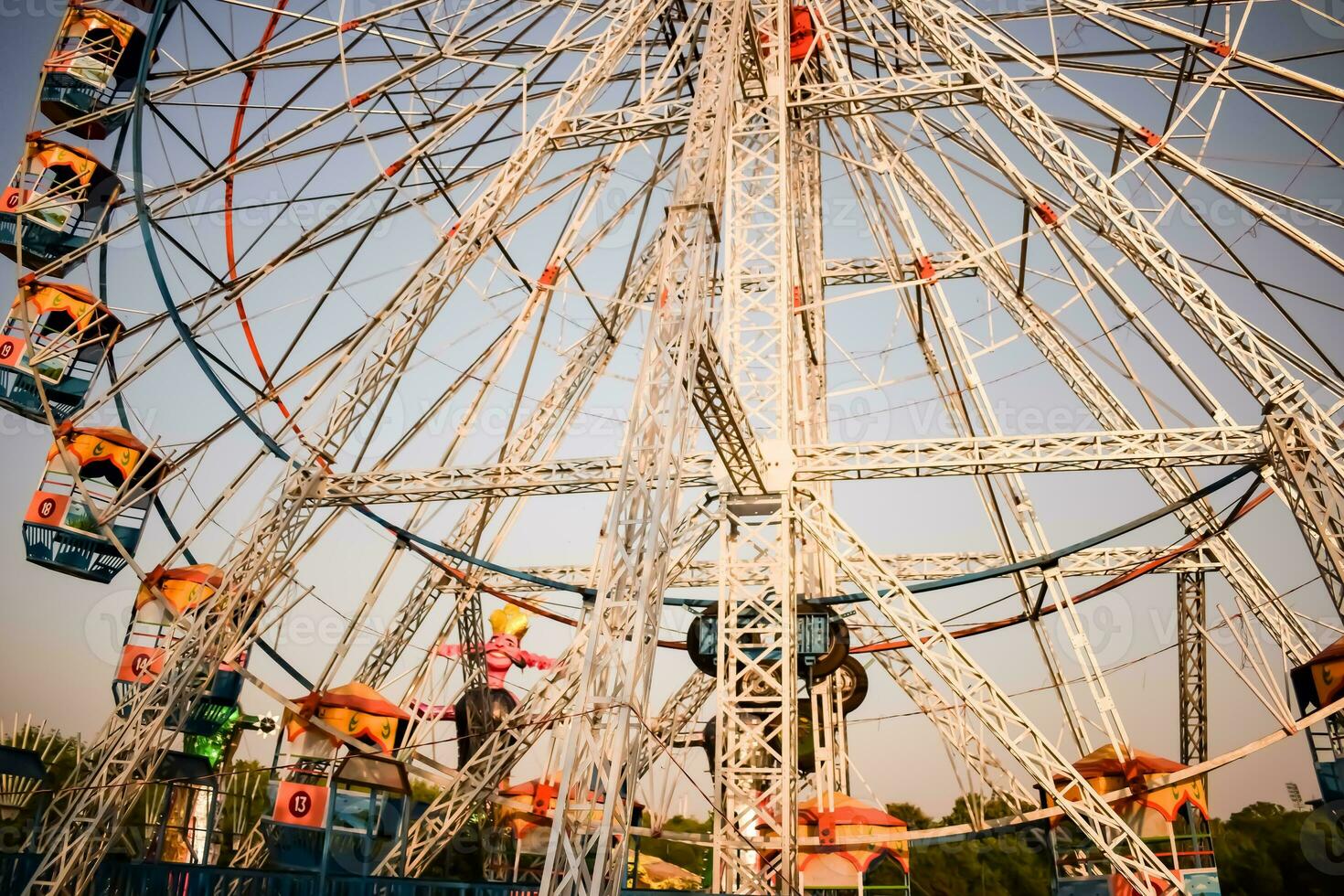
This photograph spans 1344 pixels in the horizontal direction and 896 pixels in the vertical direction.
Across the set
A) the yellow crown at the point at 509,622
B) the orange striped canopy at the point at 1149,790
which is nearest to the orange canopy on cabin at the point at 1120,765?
the orange striped canopy at the point at 1149,790

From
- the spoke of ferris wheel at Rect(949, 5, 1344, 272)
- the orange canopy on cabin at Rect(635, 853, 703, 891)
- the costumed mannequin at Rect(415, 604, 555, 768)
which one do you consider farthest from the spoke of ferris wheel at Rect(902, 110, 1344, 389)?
the orange canopy on cabin at Rect(635, 853, 703, 891)

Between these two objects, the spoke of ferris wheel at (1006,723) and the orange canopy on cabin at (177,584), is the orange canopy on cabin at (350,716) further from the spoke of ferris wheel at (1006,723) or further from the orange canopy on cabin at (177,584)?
the spoke of ferris wheel at (1006,723)

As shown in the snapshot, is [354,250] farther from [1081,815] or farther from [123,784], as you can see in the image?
[1081,815]

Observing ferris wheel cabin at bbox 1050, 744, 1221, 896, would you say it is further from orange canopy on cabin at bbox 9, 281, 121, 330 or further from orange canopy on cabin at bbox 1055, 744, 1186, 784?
orange canopy on cabin at bbox 9, 281, 121, 330

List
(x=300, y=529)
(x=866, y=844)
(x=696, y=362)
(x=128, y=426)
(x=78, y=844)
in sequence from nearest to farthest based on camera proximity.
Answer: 1. (x=696, y=362)
2. (x=78, y=844)
3. (x=300, y=529)
4. (x=866, y=844)
5. (x=128, y=426)

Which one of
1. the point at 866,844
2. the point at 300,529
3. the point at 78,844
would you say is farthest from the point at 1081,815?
the point at 78,844

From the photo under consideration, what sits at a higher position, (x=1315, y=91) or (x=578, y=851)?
(x=1315, y=91)

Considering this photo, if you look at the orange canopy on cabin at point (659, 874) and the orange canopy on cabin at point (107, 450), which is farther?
the orange canopy on cabin at point (659, 874)

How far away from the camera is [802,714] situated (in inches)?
806

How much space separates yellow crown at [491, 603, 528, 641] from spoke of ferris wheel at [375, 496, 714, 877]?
725cm

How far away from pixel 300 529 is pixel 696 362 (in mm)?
7298

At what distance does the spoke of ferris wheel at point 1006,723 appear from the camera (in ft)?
38.9

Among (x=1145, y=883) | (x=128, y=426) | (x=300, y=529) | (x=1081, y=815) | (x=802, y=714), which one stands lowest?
(x=1145, y=883)

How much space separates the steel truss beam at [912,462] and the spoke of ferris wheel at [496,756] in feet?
6.22
